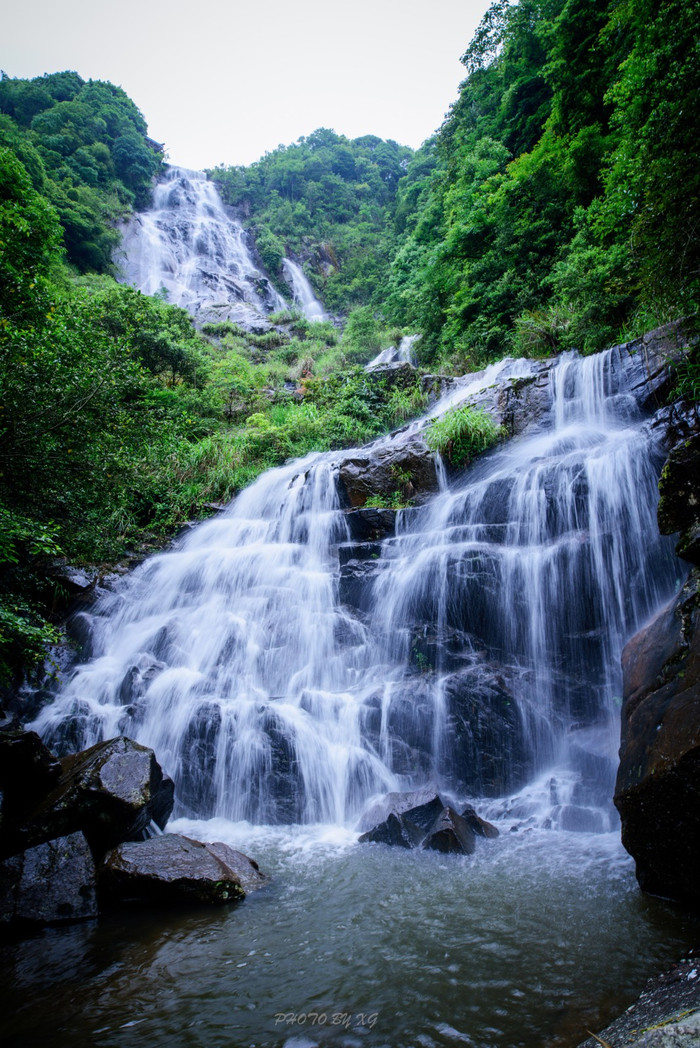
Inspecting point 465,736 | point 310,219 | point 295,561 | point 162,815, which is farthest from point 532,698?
point 310,219

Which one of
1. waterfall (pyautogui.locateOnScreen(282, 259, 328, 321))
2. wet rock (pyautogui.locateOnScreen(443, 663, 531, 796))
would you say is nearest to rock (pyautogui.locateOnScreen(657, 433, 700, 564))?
wet rock (pyautogui.locateOnScreen(443, 663, 531, 796))

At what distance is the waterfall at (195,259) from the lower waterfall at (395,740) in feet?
85.5

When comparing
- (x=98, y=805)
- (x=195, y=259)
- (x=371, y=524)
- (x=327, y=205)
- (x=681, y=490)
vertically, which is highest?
(x=327, y=205)

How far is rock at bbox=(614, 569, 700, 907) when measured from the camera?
286cm

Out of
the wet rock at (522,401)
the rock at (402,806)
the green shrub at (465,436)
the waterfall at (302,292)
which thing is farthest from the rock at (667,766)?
the waterfall at (302,292)

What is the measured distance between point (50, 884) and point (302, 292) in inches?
1623

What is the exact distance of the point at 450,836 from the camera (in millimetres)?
4203

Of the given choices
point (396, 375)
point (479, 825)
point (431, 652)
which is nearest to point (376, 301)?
point (396, 375)

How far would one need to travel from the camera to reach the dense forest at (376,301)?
5.61 meters

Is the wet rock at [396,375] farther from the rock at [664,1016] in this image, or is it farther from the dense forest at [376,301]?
the rock at [664,1016]

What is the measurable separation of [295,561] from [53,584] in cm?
480

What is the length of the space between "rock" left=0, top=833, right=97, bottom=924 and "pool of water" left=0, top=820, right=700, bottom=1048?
0.15 m

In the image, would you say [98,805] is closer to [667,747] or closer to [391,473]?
[667,747]

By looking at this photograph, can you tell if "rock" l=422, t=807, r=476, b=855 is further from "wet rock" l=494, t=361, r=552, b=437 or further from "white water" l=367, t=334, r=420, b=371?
"white water" l=367, t=334, r=420, b=371
